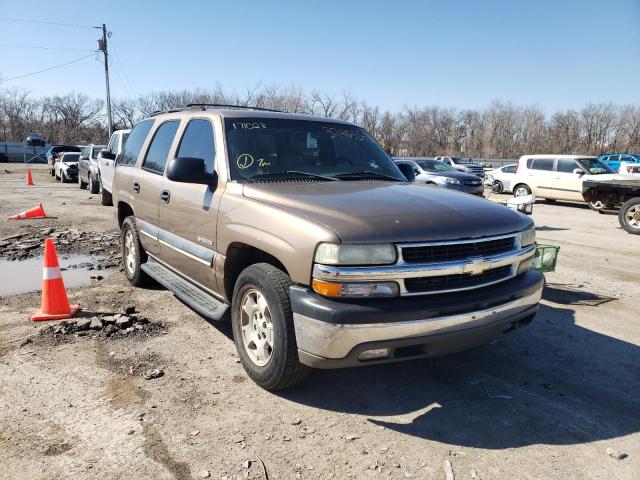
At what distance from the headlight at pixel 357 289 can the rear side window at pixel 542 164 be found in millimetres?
16638

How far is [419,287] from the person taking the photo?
282 centimetres

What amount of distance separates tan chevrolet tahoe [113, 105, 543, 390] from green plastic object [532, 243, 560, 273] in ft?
5.40

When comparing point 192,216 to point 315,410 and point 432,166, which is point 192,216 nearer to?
point 315,410

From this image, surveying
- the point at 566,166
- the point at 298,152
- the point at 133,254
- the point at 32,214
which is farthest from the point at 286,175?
the point at 566,166

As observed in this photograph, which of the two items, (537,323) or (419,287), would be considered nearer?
(419,287)

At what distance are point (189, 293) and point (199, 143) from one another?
4.39ft

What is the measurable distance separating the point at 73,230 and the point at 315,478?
8635 mm

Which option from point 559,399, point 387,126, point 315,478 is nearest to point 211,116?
point 315,478

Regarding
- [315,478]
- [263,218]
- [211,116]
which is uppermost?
[211,116]

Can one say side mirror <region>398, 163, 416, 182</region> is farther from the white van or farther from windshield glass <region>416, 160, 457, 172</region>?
windshield glass <region>416, 160, 457, 172</region>

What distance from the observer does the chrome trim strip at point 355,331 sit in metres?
2.67

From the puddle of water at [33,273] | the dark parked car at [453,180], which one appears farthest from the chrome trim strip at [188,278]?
the dark parked car at [453,180]

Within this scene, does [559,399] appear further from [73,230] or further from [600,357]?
[73,230]

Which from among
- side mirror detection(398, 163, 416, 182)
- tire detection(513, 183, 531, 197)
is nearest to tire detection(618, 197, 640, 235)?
tire detection(513, 183, 531, 197)
